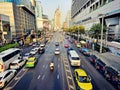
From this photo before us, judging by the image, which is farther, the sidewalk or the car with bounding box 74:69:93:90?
the sidewalk

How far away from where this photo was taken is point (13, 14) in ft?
265

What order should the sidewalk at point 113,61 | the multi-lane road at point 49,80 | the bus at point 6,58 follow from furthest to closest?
the sidewalk at point 113,61
the bus at point 6,58
the multi-lane road at point 49,80

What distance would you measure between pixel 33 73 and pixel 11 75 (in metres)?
4.97

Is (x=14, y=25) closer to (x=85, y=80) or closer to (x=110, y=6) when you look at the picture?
(x=110, y=6)

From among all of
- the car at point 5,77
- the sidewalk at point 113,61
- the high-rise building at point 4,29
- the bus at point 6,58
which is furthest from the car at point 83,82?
the high-rise building at point 4,29

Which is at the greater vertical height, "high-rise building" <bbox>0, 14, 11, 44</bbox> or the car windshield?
"high-rise building" <bbox>0, 14, 11, 44</bbox>

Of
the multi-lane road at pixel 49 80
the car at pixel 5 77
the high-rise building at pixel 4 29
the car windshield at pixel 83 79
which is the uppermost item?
the high-rise building at pixel 4 29

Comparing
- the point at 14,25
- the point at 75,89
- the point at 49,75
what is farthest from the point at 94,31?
the point at 14,25

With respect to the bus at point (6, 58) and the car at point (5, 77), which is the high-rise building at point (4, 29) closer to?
the bus at point (6, 58)

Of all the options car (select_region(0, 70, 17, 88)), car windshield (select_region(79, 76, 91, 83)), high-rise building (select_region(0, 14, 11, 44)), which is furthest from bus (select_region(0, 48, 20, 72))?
high-rise building (select_region(0, 14, 11, 44))

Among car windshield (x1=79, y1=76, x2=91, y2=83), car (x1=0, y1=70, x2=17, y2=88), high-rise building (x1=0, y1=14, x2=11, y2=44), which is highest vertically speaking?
high-rise building (x1=0, y1=14, x2=11, y2=44)

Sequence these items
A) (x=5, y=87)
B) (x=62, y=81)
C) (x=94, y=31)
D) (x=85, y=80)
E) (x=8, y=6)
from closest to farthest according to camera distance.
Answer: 1. (x=85, y=80)
2. (x=5, y=87)
3. (x=62, y=81)
4. (x=94, y=31)
5. (x=8, y=6)

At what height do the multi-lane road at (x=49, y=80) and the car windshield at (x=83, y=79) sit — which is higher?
the car windshield at (x=83, y=79)

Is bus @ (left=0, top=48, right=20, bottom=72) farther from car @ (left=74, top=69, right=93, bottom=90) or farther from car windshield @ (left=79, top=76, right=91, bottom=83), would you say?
car windshield @ (left=79, top=76, right=91, bottom=83)
